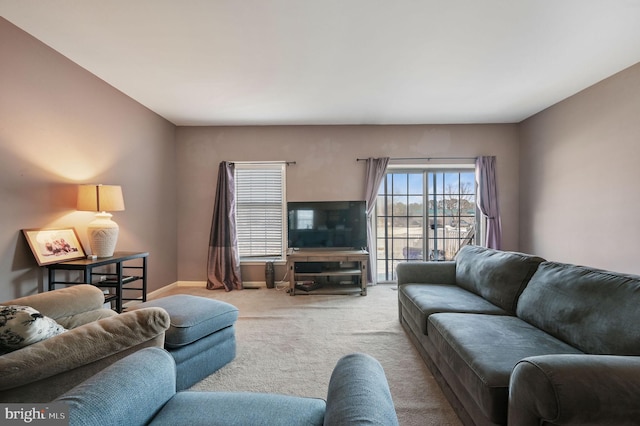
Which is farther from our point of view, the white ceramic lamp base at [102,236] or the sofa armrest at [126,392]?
the white ceramic lamp base at [102,236]

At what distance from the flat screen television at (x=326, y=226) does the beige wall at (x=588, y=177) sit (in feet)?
8.31

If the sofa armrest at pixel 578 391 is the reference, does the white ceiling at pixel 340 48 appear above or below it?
above

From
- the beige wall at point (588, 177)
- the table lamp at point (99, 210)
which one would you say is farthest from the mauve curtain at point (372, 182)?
the table lamp at point (99, 210)

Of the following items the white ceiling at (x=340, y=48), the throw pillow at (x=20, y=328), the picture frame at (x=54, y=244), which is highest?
the white ceiling at (x=340, y=48)

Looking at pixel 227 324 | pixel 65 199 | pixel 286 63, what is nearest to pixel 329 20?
pixel 286 63

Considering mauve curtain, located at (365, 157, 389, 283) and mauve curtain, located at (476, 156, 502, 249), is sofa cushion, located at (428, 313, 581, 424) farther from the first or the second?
mauve curtain, located at (476, 156, 502, 249)

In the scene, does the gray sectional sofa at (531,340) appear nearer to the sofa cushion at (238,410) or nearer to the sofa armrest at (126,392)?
the sofa cushion at (238,410)

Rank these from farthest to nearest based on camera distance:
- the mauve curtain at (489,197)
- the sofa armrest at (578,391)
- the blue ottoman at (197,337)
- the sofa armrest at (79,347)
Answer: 1. the mauve curtain at (489,197)
2. the blue ottoman at (197,337)
3. the sofa armrest at (79,347)
4. the sofa armrest at (578,391)

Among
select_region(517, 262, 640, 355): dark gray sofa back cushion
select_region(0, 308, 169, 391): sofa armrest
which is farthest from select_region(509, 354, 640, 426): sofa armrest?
select_region(0, 308, 169, 391): sofa armrest

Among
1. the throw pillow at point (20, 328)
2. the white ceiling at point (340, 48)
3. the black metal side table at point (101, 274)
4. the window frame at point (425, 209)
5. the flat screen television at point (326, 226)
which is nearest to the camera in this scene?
the throw pillow at point (20, 328)

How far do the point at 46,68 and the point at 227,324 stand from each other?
267 centimetres

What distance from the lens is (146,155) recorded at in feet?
12.2

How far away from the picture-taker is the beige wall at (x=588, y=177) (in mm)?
2811

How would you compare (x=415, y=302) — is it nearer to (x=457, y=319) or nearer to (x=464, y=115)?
(x=457, y=319)
